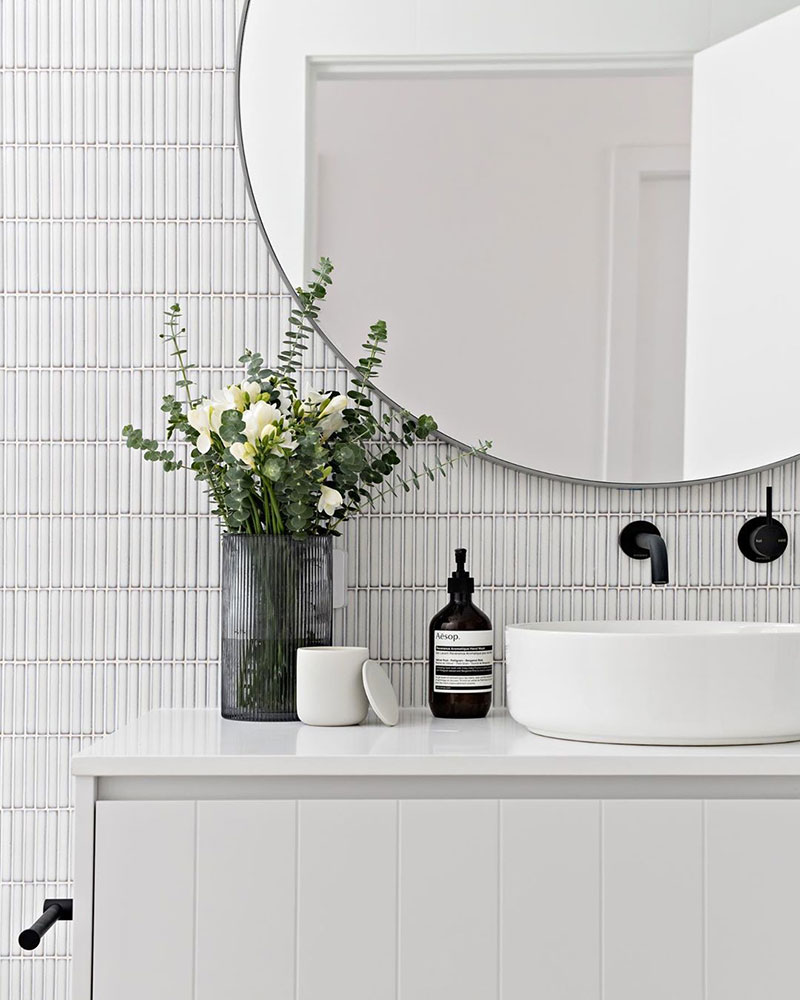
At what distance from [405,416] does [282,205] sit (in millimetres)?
320

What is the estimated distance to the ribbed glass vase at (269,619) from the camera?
118 centimetres

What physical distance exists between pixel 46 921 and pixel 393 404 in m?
0.71

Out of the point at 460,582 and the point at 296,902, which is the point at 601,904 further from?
the point at 460,582

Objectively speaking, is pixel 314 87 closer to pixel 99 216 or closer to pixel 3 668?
pixel 99 216

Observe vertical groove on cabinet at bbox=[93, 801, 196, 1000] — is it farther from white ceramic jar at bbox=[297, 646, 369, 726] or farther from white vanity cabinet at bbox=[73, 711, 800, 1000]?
white ceramic jar at bbox=[297, 646, 369, 726]

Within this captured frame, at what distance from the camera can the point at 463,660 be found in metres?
1.21

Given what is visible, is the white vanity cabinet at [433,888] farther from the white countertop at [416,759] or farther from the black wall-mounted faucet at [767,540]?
the black wall-mounted faucet at [767,540]

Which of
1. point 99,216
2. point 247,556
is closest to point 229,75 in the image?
point 99,216

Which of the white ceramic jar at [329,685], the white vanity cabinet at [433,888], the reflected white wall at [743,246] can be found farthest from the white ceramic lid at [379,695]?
the reflected white wall at [743,246]

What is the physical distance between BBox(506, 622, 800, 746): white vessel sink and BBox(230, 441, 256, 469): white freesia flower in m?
0.38

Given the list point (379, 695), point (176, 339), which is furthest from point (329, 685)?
point (176, 339)

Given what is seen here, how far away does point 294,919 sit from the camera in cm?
98

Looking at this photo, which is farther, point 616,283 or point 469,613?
point 616,283

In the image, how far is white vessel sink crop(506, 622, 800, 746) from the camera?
1.01m
